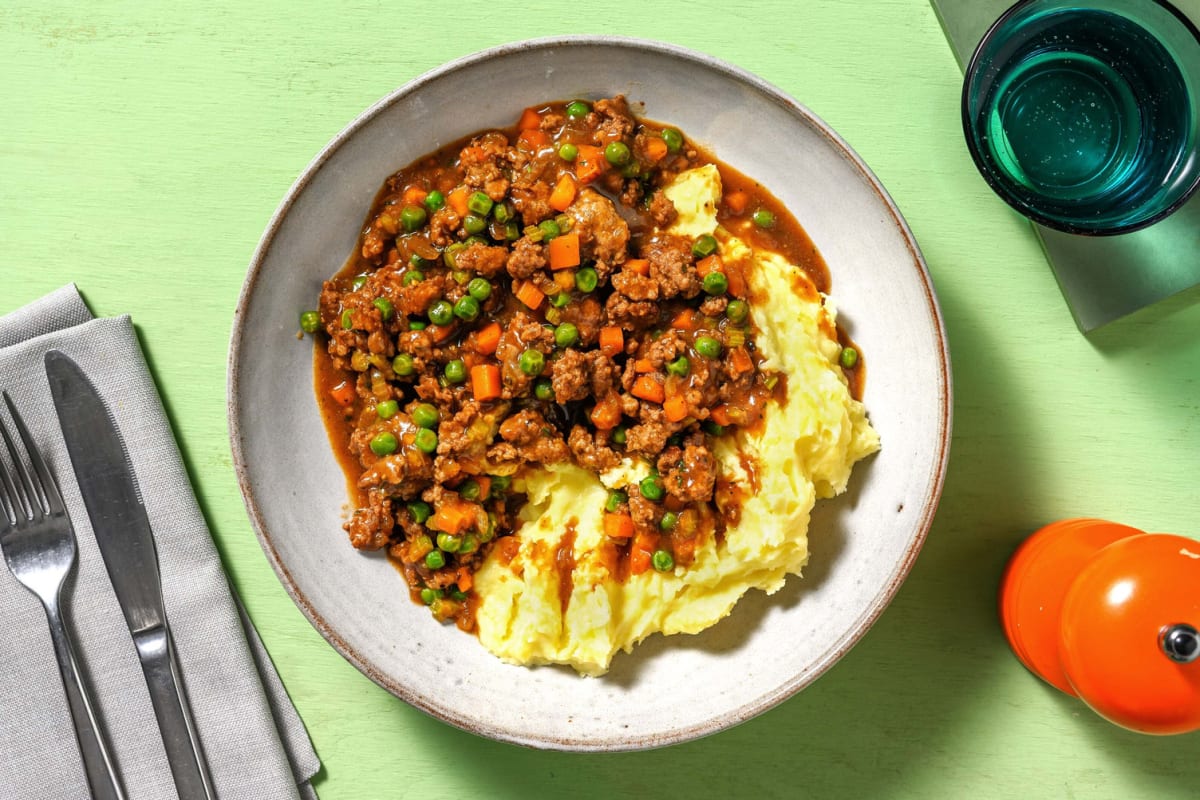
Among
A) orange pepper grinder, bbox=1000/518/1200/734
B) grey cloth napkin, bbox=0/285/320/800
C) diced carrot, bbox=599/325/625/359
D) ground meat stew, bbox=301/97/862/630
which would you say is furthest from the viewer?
grey cloth napkin, bbox=0/285/320/800

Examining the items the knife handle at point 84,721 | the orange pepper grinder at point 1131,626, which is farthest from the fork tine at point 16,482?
the orange pepper grinder at point 1131,626

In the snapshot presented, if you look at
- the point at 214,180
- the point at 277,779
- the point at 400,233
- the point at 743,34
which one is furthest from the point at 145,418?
the point at 743,34

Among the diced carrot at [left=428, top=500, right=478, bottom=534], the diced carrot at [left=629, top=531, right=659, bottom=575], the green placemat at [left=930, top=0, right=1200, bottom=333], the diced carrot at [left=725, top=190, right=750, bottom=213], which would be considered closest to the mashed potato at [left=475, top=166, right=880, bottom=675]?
the diced carrot at [left=629, top=531, right=659, bottom=575]

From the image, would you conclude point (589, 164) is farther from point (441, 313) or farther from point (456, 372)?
point (456, 372)

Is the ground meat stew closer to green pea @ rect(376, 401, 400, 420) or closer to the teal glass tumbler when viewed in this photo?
green pea @ rect(376, 401, 400, 420)

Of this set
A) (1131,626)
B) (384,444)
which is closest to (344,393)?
(384,444)
